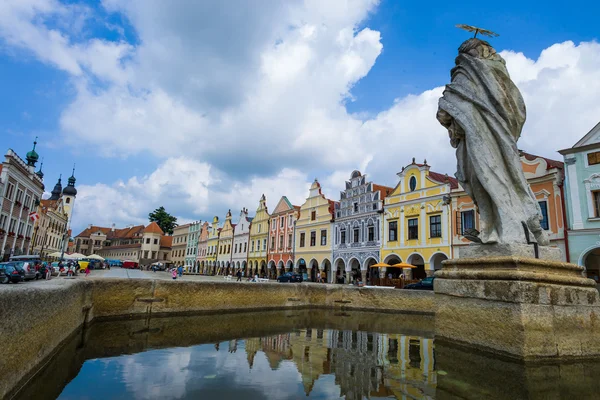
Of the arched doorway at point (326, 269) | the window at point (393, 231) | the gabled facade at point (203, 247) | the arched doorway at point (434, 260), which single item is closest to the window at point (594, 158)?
the arched doorway at point (434, 260)

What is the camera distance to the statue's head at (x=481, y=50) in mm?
5762

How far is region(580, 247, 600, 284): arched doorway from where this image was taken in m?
21.0

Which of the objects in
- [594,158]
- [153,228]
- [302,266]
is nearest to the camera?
[594,158]

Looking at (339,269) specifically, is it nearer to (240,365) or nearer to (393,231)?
(393,231)

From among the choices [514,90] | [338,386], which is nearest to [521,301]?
[338,386]

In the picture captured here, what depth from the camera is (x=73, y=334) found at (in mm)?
5625

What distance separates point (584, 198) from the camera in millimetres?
20969

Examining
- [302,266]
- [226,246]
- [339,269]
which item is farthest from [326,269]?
[226,246]

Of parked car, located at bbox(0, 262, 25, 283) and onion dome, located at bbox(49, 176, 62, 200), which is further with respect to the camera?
onion dome, located at bbox(49, 176, 62, 200)

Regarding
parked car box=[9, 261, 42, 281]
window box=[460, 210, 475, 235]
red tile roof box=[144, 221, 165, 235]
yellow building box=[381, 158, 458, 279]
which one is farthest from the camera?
red tile roof box=[144, 221, 165, 235]

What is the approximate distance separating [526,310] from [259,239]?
51222mm

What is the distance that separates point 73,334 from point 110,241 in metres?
127

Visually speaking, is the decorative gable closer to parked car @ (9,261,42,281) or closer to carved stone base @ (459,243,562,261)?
parked car @ (9,261,42,281)

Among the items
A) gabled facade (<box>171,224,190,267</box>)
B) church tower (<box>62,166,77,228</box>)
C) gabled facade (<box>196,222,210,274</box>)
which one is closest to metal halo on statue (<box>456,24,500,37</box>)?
gabled facade (<box>196,222,210,274</box>)
